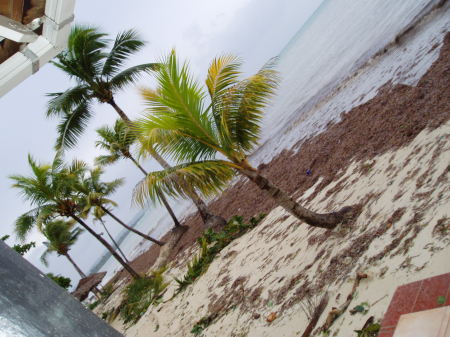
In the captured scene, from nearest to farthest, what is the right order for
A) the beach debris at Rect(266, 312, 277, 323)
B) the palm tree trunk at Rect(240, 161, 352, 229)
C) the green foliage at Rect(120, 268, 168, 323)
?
the beach debris at Rect(266, 312, 277, 323) → the palm tree trunk at Rect(240, 161, 352, 229) → the green foliage at Rect(120, 268, 168, 323)

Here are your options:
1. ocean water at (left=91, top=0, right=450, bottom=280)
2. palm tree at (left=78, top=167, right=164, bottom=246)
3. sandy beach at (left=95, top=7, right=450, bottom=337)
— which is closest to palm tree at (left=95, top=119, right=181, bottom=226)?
palm tree at (left=78, top=167, right=164, bottom=246)

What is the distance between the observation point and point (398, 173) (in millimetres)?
5414

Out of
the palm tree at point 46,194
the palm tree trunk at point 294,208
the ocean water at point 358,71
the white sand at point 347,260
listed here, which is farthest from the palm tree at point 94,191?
the palm tree trunk at point 294,208

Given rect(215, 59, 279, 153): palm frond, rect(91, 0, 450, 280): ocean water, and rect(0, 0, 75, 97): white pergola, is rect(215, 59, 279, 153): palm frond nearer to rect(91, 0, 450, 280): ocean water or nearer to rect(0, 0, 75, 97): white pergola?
rect(0, 0, 75, 97): white pergola

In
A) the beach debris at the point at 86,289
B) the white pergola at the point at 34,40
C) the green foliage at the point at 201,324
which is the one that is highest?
the white pergola at the point at 34,40

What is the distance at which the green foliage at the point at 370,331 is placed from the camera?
2908 millimetres

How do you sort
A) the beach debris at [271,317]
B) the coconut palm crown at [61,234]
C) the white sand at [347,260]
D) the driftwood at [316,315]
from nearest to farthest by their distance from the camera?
the white sand at [347,260], the driftwood at [316,315], the beach debris at [271,317], the coconut palm crown at [61,234]

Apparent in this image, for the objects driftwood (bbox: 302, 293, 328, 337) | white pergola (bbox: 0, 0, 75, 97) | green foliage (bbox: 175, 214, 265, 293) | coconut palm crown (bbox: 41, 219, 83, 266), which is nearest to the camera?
white pergola (bbox: 0, 0, 75, 97)

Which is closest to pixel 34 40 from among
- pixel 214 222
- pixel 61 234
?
pixel 214 222

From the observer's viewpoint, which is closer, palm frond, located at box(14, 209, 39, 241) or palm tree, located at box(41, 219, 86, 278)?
palm frond, located at box(14, 209, 39, 241)

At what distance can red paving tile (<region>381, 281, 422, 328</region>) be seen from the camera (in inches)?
99.3

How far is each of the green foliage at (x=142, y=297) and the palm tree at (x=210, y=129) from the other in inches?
226

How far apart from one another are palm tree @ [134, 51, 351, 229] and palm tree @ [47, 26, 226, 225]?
847 centimetres

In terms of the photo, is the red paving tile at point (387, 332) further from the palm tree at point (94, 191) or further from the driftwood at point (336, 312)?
the palm tree at point (94, 191)
